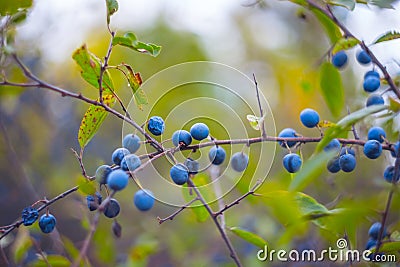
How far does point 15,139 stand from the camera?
2205 mm

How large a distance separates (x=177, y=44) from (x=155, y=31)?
204mm

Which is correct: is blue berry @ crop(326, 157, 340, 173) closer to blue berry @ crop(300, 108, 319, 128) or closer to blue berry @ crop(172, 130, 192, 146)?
blue berry @ crop(300, 108, 319, 128)

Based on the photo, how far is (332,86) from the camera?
1.13 metres

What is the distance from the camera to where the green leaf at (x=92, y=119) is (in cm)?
87

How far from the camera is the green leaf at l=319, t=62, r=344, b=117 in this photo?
1.12 m

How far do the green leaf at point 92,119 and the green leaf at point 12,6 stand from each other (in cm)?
21

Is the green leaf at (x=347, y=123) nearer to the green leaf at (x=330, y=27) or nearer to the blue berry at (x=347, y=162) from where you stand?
the blue berry at (x=347, y=162)

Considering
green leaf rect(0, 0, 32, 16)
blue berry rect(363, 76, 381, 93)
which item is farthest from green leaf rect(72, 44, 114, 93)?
blue berry rect(363, 76, 381, 93)

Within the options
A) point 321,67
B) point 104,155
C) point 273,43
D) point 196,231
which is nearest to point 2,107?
point 104,155

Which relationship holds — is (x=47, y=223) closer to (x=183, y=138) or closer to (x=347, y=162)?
(x=183, y=138)

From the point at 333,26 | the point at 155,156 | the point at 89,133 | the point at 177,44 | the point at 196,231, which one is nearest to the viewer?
the point at 155,156

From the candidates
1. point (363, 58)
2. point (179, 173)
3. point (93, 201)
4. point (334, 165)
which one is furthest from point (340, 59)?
point (93, 201)

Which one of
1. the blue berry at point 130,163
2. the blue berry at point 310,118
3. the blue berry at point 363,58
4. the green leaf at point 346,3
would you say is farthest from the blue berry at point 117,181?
the blue berry at point 363,58

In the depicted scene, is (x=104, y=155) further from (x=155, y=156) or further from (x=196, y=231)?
(x=155, y=156)
